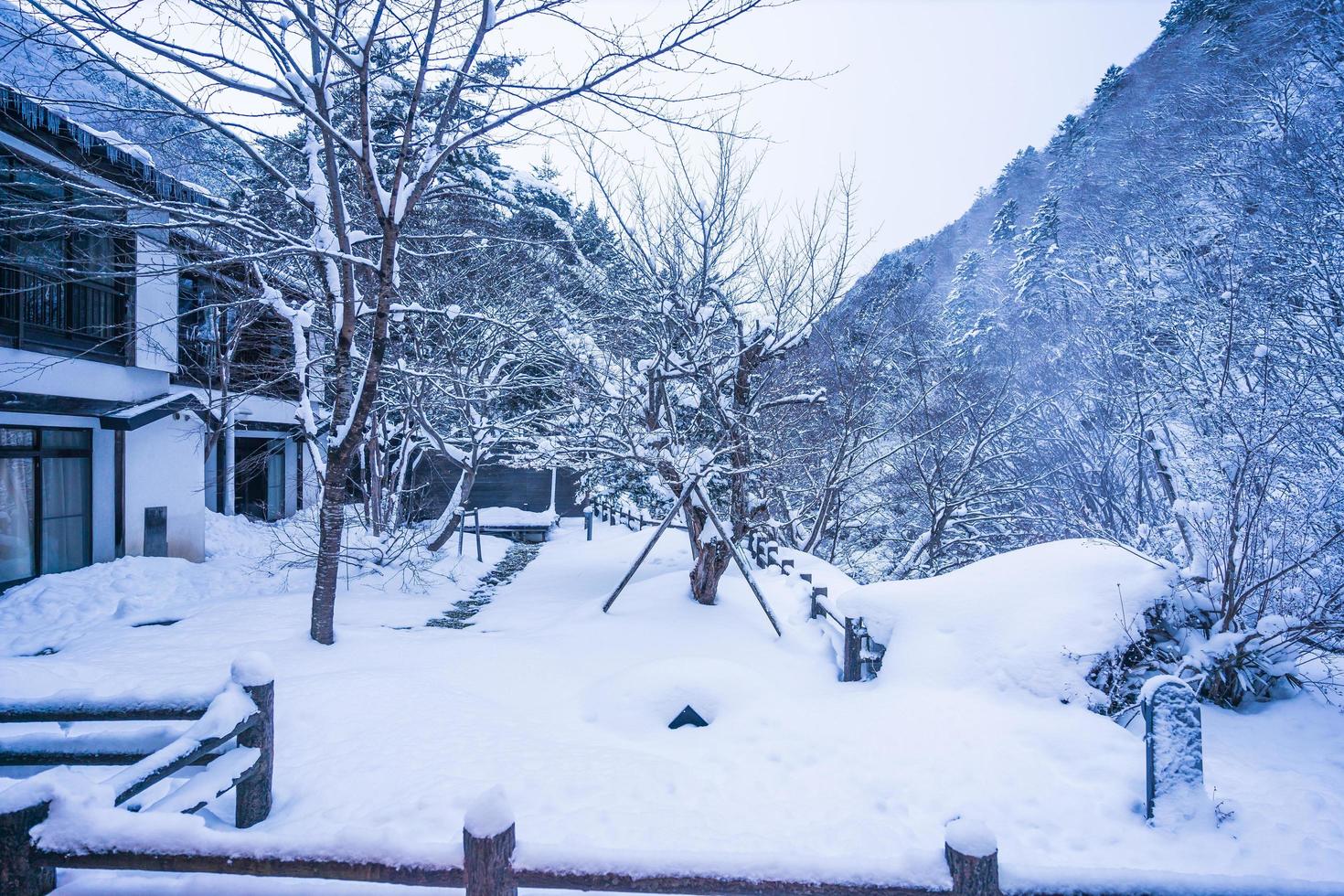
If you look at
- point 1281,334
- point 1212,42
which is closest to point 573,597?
point 1281,334

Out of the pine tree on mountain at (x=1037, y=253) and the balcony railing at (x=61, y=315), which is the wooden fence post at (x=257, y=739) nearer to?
the balcony railing at (x=61, y=315)

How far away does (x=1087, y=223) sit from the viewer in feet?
54.1

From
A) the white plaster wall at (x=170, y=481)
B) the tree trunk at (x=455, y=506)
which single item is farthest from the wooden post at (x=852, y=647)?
the white plaster wall at (x=170, y=481)

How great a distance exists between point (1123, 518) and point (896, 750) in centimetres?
965

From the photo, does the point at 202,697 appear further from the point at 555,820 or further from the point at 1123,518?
the point at 1123,518

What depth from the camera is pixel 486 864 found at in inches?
74.5

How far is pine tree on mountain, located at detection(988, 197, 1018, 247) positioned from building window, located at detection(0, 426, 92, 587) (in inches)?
1524

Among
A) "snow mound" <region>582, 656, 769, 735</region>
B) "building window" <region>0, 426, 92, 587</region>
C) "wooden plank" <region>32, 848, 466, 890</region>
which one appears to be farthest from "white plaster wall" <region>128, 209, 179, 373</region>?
"wooden plank" <region>32, 848, 466, 890</region>

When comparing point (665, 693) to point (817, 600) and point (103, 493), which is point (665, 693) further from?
point (103, 493)

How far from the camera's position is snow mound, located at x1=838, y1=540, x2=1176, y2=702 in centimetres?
497

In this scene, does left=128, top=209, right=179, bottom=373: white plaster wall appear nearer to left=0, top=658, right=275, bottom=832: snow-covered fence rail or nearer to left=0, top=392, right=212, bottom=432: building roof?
left=0, top=392, right=212, bottom=432: building roof

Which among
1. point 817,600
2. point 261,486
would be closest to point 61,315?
point 261,486

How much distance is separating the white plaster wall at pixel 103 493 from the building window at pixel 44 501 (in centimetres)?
7

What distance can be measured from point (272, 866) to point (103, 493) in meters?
13.0
